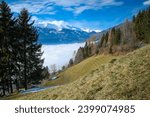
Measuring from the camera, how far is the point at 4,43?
32031 mm

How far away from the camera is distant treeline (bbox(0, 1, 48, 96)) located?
31850mm

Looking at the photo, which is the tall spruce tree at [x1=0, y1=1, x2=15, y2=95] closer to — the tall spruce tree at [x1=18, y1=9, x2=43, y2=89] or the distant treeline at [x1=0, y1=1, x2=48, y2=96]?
the distant treeline at [x1=0, y1=1, x2=48, y2=96]

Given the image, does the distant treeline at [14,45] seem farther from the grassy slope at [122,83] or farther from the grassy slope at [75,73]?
the grassy slope at [122,83]

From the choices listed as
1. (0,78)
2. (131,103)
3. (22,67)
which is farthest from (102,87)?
(22,67)

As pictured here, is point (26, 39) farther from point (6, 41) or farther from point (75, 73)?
point (75, 73)

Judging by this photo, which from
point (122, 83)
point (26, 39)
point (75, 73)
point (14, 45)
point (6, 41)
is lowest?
point (75, 73)

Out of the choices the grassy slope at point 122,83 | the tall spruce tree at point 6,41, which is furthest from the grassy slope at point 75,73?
the grassy slope at point 122,83

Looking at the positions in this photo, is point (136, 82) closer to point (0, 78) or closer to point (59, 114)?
point (59, 114)

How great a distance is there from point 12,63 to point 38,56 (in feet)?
36.1

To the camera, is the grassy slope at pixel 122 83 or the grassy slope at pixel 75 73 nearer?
the grassy slope at pixel 122 83

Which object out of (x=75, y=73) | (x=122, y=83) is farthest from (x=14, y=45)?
(x=75, y=73)

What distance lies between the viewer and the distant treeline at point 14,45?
104 feet

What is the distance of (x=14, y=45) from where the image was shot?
110 ft

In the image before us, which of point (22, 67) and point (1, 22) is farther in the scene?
point (22, 67)
